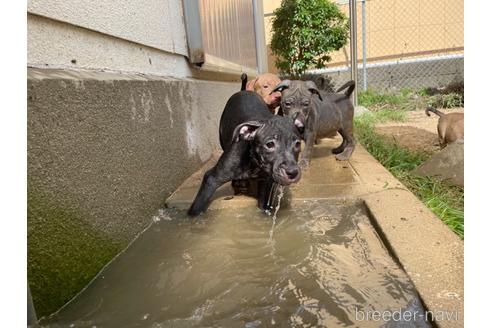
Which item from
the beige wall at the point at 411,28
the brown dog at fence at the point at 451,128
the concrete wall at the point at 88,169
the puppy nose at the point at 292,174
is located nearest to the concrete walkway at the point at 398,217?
the concrete wall at the point at 88,169

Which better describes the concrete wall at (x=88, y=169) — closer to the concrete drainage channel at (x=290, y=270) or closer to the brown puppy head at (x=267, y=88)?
the concrete drainage channel at (x=290, y=270)

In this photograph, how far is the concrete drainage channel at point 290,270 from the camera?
1.95 m

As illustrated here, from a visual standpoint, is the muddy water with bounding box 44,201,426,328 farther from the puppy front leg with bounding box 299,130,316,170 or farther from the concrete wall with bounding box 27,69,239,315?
the puppy front leg with bounding box 299,130,316,170

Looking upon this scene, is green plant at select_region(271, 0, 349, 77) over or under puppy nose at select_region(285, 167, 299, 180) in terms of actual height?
over

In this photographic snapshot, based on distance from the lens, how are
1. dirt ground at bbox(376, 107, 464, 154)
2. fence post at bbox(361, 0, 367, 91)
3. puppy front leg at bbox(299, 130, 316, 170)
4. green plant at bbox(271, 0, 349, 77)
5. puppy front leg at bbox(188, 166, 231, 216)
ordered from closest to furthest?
puppy front leg at bbox(188, 166, 231, 216) → puppy front leg at bbox(299, 130, 316, 170) → dirt ground at bbox(376, 107, 464, 154) → green plant at bbox(271, 0, 349, 77) → fence post at bbox(361, 0, 367, 91)

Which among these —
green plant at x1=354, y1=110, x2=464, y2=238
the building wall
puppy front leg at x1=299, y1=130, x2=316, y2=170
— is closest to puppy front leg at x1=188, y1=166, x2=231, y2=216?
the building wall

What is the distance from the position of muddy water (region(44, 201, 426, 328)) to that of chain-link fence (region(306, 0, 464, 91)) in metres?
11.7

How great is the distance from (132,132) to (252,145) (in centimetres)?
98

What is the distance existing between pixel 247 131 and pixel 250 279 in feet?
4.39

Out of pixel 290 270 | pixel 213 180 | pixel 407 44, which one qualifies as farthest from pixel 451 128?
pixel 407 44

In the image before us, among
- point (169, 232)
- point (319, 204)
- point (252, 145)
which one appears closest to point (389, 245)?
point (319, 204)

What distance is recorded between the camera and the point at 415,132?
7.71 meters

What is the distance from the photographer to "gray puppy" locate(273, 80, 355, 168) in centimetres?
450

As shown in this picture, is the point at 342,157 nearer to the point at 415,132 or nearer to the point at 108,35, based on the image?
the point at 108,35
